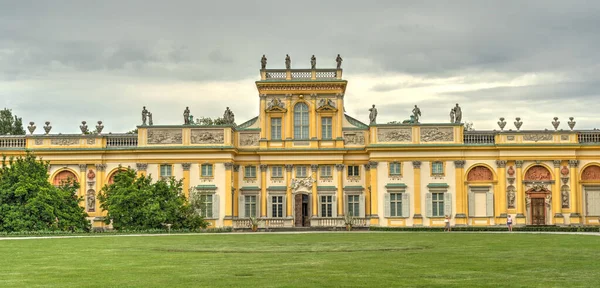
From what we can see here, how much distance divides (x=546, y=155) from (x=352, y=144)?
Result: 47.4 feet

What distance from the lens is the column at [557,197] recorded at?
193 ft

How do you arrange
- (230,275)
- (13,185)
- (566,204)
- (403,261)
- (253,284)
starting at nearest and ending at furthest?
1. (253,284)
2. (230,275)
3. (403,261)
4. (13,185)
5. (566,204)

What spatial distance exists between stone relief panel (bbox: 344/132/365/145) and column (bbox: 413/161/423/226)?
15.1ft

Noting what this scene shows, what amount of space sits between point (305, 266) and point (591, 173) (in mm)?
44360

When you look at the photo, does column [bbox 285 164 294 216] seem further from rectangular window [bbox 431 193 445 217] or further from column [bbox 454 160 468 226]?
column [bbox 454 160 468 226]

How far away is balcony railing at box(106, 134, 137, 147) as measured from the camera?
203ft

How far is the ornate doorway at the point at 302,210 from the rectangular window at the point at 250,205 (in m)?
3.18

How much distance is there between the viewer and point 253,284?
56.4ft

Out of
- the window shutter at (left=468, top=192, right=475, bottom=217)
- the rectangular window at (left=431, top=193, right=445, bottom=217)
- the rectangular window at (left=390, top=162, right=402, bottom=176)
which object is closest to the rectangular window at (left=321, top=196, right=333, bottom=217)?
the rectangular window at (left=390, top=162, right=402, bottom=176)

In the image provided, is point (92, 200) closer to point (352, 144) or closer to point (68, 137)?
point (68, 137)

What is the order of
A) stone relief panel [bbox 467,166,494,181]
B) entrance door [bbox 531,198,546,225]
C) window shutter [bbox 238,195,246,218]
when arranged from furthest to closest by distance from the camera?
1. window shutter [bbox 238,195,246,218]
2. stone relief panel [bbox 467,166,494,181]
3. entrance door [bbox 531,198,546,225]

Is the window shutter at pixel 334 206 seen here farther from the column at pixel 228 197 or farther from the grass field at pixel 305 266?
the grass field at pixel 305 266

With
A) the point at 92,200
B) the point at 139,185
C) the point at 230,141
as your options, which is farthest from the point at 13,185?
the point at 230,141

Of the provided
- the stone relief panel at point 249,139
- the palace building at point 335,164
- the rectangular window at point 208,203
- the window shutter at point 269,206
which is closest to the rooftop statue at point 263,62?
the palace building at point 335,164
